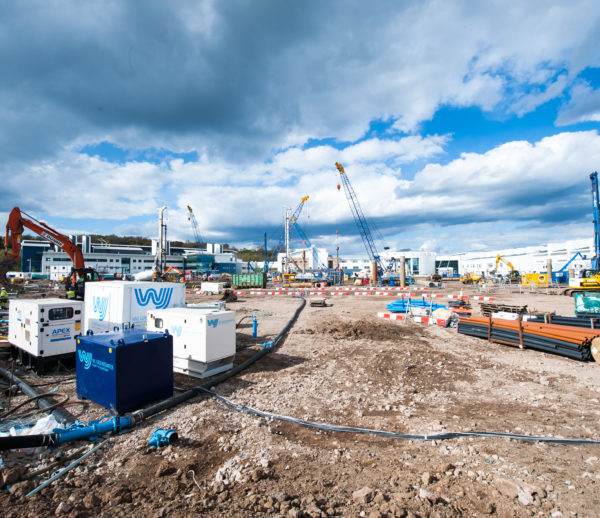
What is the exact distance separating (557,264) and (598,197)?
5111cm

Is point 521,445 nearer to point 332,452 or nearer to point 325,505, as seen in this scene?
point 332,452

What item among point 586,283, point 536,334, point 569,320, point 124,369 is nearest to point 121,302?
point 124,369

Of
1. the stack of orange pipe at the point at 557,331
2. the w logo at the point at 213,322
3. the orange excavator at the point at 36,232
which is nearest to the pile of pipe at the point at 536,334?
the stack of orange pipe at the point at 557,331

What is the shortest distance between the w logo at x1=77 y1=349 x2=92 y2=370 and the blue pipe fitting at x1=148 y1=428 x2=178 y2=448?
81.1 inches

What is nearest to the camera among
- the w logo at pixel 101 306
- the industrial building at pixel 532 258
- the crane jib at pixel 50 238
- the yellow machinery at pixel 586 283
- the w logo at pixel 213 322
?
the w logo at pixel 213 322

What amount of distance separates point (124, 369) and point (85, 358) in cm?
103

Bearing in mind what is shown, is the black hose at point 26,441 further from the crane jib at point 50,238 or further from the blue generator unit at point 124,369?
the crane jib at point 50,238

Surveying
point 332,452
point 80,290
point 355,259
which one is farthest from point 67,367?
point 355,259

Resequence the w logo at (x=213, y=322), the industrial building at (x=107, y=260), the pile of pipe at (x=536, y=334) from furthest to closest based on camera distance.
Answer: the industrial building at (x=107, y=260), the pile of pipe at (x=536, y=334), the w logo at (x=213, y=322)

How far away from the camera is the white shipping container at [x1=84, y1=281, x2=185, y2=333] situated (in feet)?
29.8

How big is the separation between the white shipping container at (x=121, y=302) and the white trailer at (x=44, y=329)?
2.90ft

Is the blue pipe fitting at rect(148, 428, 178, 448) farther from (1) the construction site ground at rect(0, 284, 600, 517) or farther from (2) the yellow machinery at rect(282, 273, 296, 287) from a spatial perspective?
(2) the yellow machinery at rect(282, 273, 296, 287)

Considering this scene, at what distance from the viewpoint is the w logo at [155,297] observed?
935cm

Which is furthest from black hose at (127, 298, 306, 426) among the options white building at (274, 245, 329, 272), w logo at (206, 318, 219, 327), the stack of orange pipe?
white building at (274, 245, 329, 272)
